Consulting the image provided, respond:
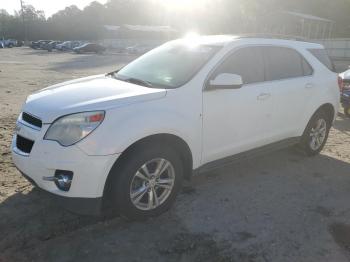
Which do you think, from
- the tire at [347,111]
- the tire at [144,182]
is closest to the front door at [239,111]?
the tire at [144,182]

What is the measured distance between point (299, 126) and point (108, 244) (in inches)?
131

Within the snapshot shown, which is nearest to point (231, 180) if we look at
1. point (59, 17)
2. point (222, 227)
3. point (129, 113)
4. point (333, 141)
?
point (222, 227)

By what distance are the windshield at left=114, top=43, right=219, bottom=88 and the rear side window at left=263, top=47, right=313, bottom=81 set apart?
0.91 metres

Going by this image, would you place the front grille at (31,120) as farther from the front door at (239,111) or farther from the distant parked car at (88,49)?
the distant parked car at (88,49)

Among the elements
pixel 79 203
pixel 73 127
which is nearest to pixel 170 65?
pixel 73 127

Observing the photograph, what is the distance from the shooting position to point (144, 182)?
3.92 meters

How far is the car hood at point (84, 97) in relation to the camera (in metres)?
3.59

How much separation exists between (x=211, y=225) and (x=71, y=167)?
59.6 inches

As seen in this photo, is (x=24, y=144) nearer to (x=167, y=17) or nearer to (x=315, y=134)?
(x=315, y=134)

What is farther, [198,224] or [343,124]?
[343,124]

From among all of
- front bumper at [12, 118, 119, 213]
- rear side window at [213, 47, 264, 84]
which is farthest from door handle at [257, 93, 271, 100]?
front bumper at [12, 118, 119, 213]

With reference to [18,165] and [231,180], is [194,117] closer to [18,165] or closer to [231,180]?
[231,180]

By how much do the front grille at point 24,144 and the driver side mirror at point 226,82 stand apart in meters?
1.92

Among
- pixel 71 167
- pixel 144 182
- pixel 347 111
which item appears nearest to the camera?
pixel 71 167
